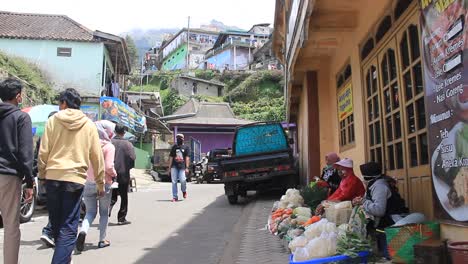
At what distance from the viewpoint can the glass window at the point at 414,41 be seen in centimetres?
482

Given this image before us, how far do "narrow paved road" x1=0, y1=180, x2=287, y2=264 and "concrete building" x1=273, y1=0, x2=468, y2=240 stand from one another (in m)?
2.28

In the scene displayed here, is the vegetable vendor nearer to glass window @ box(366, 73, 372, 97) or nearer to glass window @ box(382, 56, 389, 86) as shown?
glass window @ box(382, 56, 389, 86)

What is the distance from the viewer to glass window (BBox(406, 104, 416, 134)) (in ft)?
16.4

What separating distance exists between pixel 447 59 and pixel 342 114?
528 cm

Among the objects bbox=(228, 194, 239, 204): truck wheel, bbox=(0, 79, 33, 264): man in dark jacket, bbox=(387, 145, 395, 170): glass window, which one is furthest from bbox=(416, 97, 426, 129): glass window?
bbox=(228, 194, 239, 204): truck wheel

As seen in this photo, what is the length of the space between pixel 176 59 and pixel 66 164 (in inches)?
3680

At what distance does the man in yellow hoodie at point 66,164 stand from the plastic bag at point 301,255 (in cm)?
208

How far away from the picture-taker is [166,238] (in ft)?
23.1

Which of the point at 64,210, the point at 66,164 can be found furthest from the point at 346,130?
the point at 64,210

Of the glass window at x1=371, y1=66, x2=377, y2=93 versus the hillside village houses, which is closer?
the glass window at x1=371, y1=66, x2=377, y2=93

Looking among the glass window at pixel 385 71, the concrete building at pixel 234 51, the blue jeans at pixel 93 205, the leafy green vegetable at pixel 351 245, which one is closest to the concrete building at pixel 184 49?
the concrete building at pixel 234 51

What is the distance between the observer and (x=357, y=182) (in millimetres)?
5945

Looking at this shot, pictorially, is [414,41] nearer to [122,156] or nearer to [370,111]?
[370,111]

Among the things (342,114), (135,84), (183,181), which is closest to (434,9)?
(342,114)
